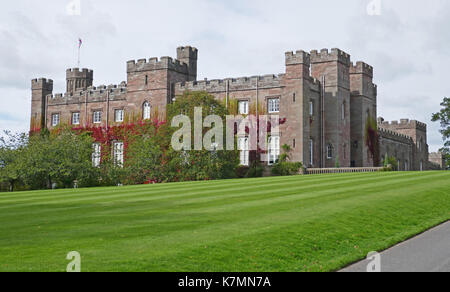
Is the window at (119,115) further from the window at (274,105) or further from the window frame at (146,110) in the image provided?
the window at (274,105)

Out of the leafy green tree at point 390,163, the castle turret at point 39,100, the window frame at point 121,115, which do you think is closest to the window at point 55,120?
the castle turret at point 39,100

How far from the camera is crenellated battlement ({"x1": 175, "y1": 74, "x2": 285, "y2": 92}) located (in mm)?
41800

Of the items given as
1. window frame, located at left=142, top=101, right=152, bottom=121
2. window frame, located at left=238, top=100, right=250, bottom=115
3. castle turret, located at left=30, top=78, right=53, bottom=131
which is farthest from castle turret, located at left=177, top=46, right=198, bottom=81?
castle turret, located at left=30, top=78, right=53, bottom=131

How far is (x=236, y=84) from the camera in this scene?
142 ft

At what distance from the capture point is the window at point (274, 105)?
136 ft

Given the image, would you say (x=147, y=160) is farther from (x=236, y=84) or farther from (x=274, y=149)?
(x=236, y=84)

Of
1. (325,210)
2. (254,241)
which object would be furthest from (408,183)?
(254,241)

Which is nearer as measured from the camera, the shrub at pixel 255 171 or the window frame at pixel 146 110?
the shrub at pixel 255 171

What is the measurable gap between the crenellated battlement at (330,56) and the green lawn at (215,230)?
26.4 m

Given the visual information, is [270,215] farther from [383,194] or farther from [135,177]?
[135,177]

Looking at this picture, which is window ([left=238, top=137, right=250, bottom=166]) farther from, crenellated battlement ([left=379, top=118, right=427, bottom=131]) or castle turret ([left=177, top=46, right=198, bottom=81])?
crenellated battlement ([left=379, top=118, right=427, bottom=131])

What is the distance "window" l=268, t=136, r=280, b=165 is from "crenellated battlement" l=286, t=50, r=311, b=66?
601cm
